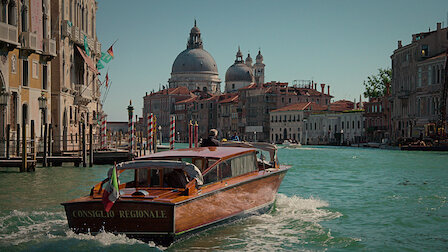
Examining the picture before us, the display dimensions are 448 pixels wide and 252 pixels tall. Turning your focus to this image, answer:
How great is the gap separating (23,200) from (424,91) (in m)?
47.4

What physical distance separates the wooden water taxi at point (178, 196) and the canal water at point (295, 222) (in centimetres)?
18

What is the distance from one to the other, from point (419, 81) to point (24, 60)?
40093 millimetres

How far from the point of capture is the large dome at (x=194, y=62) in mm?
135375

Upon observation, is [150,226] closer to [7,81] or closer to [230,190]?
[230,190]

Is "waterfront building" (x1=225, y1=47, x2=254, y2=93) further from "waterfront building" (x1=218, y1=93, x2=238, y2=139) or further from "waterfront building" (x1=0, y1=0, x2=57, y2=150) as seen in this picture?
"waterfront building" (x1=0, y1=0, x2=57, y2=150)

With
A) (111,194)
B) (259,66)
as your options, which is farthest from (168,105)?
(111,194)

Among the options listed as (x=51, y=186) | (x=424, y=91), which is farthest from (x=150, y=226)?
(x=424, y=91)

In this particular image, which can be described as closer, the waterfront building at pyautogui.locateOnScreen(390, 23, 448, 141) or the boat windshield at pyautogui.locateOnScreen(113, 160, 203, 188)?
the boat windshield at pyautogui.locateOnScreen(113, 160, 203, 188)

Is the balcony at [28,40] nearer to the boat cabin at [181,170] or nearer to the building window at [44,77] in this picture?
the building window at [44,77]

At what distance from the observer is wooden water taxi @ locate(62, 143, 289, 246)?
9117mm

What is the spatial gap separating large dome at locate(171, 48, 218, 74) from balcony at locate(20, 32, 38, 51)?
109829 mm

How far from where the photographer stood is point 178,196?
9.55 metres

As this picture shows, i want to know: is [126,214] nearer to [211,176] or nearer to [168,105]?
[211,176]

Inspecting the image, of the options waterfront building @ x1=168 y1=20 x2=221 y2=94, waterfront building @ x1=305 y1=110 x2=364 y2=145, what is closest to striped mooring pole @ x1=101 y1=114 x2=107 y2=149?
waterfront building @ x1=305 y1=110 x2=364 y2=145
